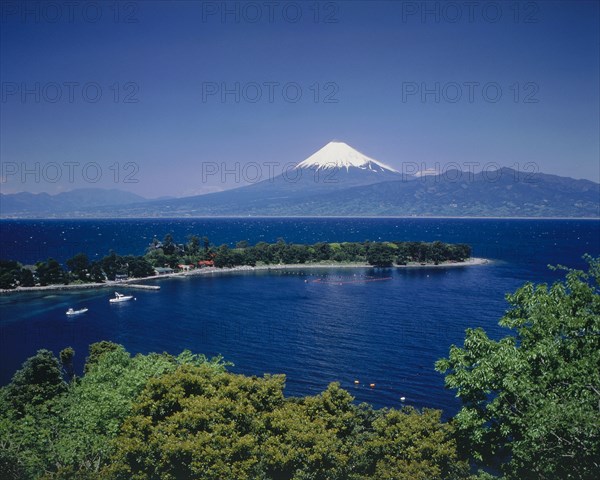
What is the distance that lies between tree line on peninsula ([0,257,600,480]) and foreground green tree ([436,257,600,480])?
0.03 m

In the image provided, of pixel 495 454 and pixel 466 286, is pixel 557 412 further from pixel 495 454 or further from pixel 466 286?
pixel 466 286

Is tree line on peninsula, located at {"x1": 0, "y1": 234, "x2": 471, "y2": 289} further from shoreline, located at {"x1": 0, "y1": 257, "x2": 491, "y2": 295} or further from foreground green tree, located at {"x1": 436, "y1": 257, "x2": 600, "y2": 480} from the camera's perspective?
foreground green tree, located at {"x1": 436, "y1": 257, "x2": 600, "y2": 480}

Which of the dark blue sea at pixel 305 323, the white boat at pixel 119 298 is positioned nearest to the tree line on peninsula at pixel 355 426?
the dark blue sea at pixel 305 323

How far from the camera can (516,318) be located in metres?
11.1

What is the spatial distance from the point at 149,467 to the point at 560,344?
9567mm

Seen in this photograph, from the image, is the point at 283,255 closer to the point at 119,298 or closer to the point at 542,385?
the point at 119,298

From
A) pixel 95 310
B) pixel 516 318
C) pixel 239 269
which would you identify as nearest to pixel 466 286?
pixel 239 269

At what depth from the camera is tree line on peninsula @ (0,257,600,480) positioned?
8.95 metres

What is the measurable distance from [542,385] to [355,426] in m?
5.72

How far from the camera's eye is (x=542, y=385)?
9250 mm

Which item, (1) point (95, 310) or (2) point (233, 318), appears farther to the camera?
(1) point (95, 310)

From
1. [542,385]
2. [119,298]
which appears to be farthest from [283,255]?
[542,385]

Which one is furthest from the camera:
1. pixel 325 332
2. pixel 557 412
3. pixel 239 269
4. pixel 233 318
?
pixel 239 269

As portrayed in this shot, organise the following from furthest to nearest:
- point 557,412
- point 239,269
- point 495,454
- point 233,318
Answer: point 239,269 < point 233,318 < point 495,454 < point 557,412
